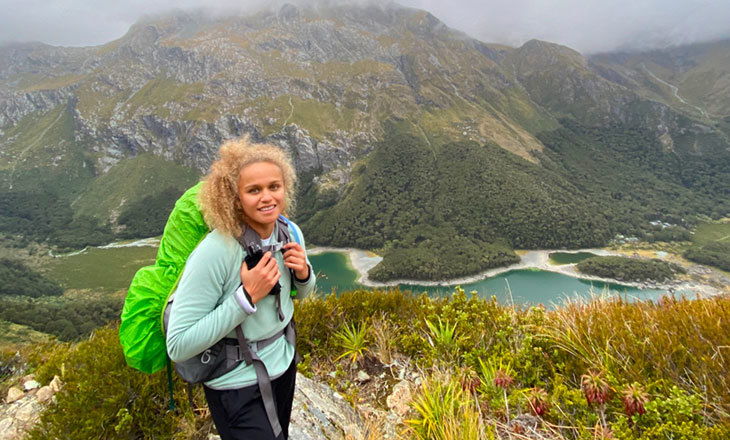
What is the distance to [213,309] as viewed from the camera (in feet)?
4.64

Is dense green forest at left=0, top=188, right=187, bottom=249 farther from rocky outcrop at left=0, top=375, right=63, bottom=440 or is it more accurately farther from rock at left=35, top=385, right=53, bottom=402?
rock at left=35, top=385, right=53, bottom=402

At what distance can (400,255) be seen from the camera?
90375 mm

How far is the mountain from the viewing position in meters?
115

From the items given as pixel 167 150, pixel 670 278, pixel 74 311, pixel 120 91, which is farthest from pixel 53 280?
pixel 670 278

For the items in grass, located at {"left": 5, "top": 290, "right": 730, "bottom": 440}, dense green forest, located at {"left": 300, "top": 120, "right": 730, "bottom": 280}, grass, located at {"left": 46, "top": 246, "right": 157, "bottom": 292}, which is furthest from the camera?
dense green forest, located at {"left": 300, "top": 120, "right": 730, "bottom": 280}

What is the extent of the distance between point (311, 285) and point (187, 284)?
729 mm

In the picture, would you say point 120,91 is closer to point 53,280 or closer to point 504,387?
point 53,280

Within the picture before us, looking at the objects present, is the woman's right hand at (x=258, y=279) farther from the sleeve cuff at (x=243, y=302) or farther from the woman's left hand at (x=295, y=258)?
the woman's left hand at (x=295, y=258)

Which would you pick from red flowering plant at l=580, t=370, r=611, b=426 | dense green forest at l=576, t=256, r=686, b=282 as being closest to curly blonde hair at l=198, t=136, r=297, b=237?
red flowering plant at l=580, t=370, r=611, b=426

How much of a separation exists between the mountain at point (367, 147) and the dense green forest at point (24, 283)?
30.3 m

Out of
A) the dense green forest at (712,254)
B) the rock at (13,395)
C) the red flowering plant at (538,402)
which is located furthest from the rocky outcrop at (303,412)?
the dense green forest at (712,254)

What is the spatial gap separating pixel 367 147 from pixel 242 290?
157 m

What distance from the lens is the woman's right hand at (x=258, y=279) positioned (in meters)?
1.41

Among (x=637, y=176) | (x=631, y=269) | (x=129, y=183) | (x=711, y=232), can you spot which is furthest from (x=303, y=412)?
(x=637, y=176)
